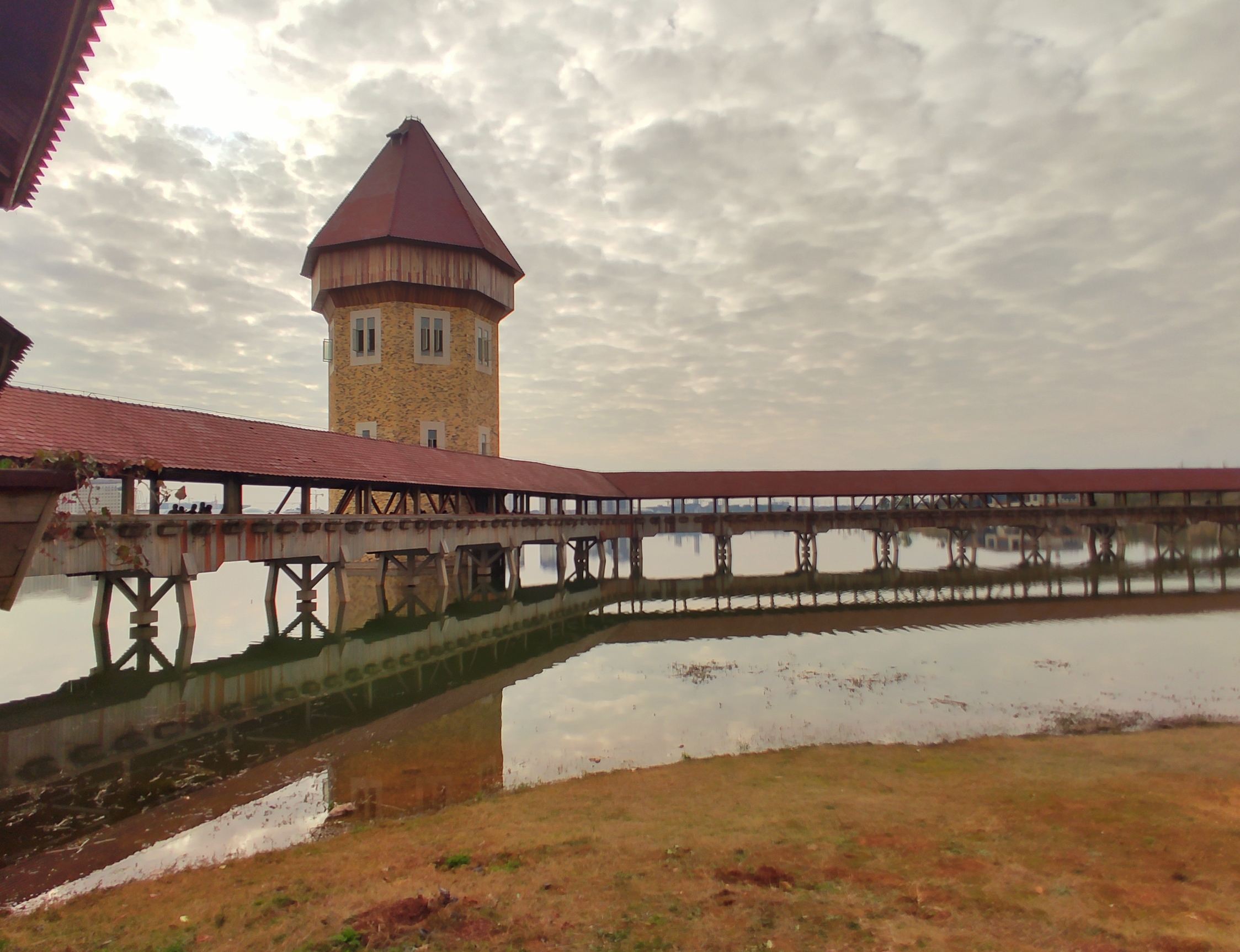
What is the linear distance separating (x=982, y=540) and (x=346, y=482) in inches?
3339

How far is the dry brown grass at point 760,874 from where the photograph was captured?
482cm

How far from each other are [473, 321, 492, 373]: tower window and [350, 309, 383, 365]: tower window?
4.73 m

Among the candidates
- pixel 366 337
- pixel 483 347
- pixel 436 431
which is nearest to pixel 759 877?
pixel 436 431

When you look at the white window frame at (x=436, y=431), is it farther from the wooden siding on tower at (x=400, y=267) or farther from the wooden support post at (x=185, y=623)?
the wooden support post at (x=185, y=623)

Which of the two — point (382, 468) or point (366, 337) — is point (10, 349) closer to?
point (382, 468)

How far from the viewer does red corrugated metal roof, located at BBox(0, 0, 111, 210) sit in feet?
11.5

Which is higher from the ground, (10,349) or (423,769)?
(10,349)

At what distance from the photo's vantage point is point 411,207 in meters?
34.6

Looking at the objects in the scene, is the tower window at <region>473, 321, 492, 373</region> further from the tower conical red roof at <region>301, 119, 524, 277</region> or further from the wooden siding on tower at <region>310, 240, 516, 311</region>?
the tower conical red roof at <region>301, 119, 524, 277</region>

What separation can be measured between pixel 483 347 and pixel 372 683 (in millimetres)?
24751

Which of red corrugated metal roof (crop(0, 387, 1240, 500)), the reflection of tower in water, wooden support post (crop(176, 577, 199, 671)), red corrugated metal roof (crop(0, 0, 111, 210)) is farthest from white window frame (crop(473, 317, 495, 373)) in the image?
red corrugated metal roof (crop(0, 0, 111, 210))

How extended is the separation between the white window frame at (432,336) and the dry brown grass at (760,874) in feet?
95.1

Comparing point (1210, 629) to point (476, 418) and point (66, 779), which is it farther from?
point (476, 418)

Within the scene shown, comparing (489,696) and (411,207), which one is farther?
(411,207)
